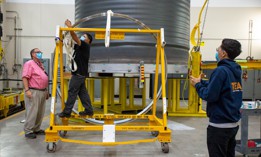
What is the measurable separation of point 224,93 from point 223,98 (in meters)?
0.04

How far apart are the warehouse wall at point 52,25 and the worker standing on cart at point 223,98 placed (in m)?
10.1

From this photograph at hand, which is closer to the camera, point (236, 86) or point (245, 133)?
point (236, 86)

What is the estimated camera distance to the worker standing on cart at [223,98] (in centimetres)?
214

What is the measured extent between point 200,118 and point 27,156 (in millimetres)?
4387

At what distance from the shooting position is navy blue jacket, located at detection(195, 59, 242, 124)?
6.97 feet

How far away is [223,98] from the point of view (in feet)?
7.11

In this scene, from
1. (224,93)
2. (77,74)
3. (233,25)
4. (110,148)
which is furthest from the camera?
(233,25)

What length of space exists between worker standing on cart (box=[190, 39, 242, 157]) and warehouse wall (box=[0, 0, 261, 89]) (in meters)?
10.1

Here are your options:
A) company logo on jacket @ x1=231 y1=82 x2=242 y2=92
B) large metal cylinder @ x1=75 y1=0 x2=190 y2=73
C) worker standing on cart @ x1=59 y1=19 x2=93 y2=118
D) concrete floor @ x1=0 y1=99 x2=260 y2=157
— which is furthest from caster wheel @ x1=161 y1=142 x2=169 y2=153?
large metal cylinder @ x1=75 y1=0 x2=190 y2=73

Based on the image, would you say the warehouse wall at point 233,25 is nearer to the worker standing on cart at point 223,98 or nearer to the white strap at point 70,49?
the white strap at point 70,49

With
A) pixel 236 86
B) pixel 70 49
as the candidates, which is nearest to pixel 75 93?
pixel 70 49

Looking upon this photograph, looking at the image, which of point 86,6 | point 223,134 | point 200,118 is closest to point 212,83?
point 223,134

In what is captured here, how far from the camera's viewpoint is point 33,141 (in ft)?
14.1

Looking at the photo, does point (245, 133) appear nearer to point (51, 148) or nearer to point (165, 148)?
point (165, 148)
